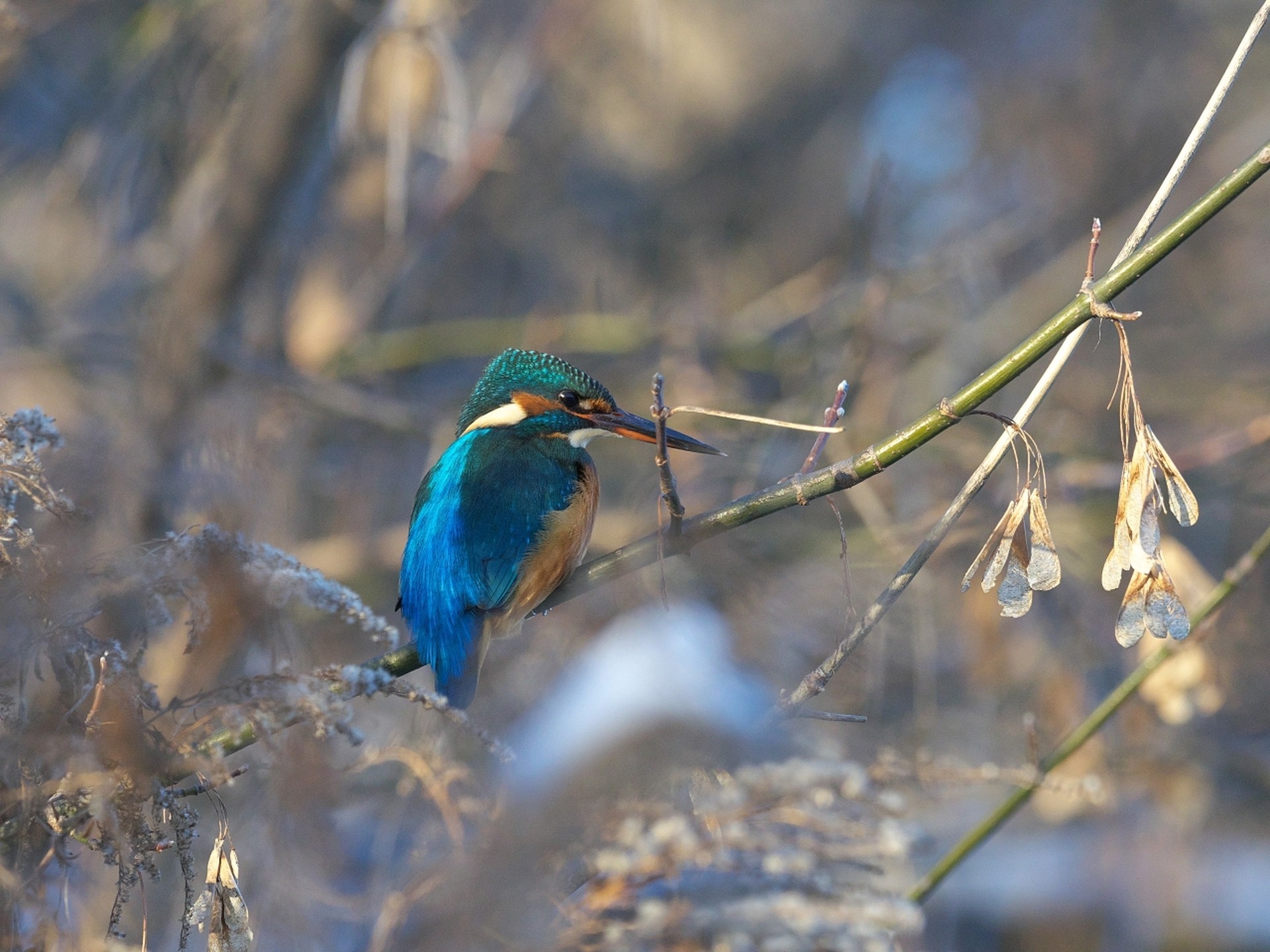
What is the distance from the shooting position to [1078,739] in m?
1.65

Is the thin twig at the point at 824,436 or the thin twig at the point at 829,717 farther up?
the thin twig at the point at 824,436

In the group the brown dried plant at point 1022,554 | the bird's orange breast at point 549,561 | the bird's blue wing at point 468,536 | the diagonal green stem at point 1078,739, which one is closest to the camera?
the brown dried plant at point 1022,554

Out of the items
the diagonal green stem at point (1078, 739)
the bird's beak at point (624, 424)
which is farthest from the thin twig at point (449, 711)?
the bird's beak at point (624, 424)

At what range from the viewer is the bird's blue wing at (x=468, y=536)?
1.83 metres

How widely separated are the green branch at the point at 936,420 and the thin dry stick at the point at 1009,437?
0.07 feet

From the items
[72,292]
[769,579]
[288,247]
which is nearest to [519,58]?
[288,247]

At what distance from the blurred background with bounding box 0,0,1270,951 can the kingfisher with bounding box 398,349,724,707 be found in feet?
0.69

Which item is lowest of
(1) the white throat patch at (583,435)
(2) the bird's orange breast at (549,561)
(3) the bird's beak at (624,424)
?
(2) the bird's orange breast at (549,561)

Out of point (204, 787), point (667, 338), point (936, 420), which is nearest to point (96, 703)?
point (204, 787)

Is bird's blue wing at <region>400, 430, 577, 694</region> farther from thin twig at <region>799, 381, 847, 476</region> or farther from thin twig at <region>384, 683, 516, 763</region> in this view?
thin twig at <region>799, 381, 847, 476</region>

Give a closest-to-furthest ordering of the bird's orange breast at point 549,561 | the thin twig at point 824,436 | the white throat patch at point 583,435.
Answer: the thin twig at point 824,436
the bird's orange breast at point 549,561
the white throat patch at point 583,435

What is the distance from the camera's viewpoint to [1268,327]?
4.89 meters

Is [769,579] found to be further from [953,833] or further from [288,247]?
[288,247]

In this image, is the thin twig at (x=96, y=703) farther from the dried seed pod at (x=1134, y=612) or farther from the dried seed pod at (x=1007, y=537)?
the dried seed pod at (x=1134, y=612)
